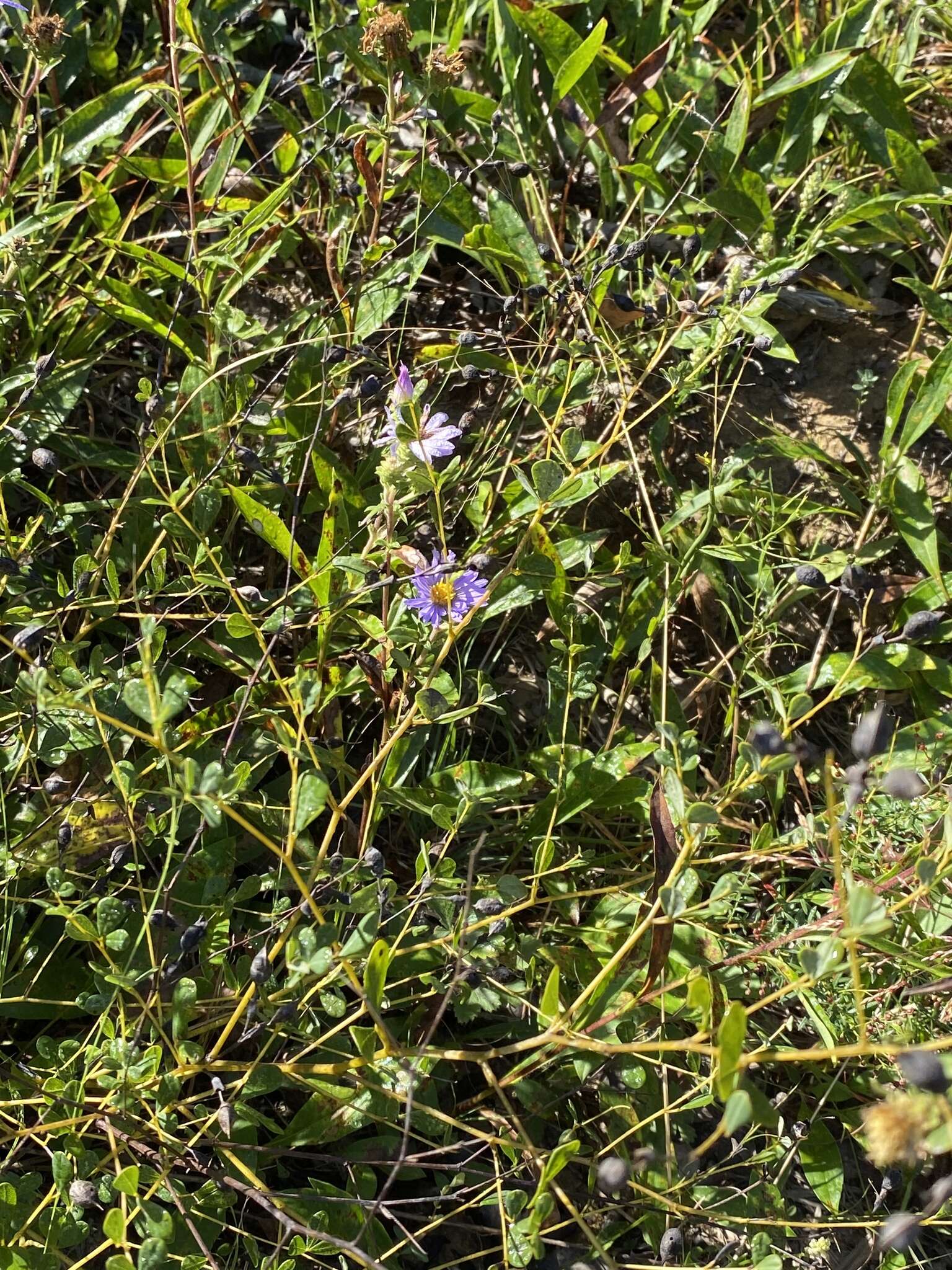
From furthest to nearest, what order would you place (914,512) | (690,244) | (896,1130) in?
(914,512) → (690,244) → (896,1130)

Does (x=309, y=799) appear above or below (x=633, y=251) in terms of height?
below

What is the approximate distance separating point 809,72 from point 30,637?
1832 mm

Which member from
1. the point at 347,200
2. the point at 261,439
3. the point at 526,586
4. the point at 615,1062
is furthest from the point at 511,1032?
the point at 347,200

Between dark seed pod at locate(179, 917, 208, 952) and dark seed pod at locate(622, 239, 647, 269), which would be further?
dark seed pod at locate(622, 239, 647, 269)

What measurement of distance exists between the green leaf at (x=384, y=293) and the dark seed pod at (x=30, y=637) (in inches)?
31.9

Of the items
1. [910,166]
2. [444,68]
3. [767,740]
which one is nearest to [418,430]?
[444,68]

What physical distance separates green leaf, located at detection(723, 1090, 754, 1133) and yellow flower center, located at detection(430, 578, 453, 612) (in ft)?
2.63

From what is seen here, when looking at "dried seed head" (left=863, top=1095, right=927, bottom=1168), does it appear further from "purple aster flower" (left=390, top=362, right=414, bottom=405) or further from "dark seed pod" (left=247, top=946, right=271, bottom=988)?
"purple aster flower" (left=390, top=362, right=414, bottom=405)

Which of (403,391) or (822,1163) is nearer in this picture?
(403,391)

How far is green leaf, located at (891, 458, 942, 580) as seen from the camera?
2.15m

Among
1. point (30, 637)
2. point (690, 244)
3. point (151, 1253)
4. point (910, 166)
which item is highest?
point (910, 166)

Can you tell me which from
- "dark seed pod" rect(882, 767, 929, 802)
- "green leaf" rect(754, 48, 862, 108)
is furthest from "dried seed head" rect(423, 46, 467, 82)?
"dark seed pod" rect(882, 767, 929, 802)

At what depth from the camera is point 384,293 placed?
2121 mm

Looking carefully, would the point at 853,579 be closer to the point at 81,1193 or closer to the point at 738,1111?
the point at 738,1111
